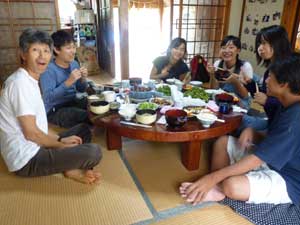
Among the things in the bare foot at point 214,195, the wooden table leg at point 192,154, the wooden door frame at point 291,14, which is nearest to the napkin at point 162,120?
the wooden table leg at point 192,154

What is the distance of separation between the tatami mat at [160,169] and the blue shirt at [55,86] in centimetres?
85

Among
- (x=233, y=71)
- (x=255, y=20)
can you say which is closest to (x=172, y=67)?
(x=233, y=71)

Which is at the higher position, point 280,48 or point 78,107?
point 280,48

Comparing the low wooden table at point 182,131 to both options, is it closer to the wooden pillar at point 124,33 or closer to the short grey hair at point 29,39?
the short grey hair at point 29,39

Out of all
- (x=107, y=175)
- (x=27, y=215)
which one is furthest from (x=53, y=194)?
(x=107, y=175)

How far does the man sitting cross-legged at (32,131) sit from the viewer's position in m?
1.46

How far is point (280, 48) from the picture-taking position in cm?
214

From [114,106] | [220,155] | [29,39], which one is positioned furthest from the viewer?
[114,106]

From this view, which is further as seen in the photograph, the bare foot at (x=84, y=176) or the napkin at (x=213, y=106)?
the napkin at (x=213, y=106)

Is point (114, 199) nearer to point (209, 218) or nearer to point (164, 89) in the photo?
point (209, 218)

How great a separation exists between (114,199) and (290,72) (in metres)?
1.32

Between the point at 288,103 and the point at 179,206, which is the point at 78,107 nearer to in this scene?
the point at 179,206

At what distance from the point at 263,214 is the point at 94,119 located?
130 cm

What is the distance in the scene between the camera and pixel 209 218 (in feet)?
4.76
